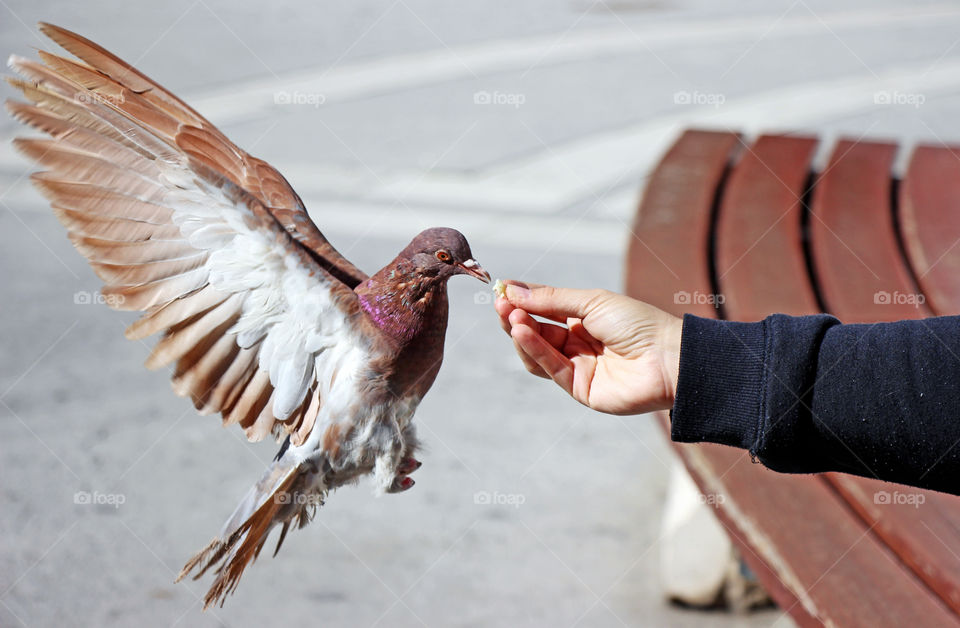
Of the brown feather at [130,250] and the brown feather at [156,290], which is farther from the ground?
the brown feather at [130,250]

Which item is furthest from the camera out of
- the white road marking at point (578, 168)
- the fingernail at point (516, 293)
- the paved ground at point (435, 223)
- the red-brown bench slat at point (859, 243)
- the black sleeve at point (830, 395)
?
the white road marking at point (578, 168)

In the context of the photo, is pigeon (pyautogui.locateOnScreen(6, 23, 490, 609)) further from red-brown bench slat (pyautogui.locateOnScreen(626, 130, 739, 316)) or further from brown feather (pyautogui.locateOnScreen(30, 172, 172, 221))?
red-brown bench slat (pyautogui.locateOnScreen(626, 130, 739, 316))

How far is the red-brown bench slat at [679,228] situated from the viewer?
3.11 metres

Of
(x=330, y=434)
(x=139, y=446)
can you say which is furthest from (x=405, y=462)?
(x=139, y=446)

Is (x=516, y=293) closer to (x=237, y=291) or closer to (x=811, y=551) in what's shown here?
(x=237, y=291)

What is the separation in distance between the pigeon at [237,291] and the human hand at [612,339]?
34 centimetres

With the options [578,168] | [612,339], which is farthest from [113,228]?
[578,168]

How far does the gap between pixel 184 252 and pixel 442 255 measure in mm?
460

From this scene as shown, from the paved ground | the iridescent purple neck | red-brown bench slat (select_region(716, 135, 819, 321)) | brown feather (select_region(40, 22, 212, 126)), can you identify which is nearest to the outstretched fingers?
the iridescent purple neck

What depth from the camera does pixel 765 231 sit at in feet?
11.4

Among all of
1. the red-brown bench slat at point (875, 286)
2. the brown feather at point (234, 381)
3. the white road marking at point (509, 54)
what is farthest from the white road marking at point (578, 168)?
the brown feather at point (234, 381)

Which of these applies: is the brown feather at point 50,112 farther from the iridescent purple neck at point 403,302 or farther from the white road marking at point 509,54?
the white road marking at point 509,54

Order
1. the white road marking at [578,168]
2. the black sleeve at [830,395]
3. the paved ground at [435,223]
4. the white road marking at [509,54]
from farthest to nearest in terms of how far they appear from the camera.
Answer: the white road marking at [509,54] → the white road marking at [578,168] → the paved ground at [435,223] → the black sleeve at [830,395]

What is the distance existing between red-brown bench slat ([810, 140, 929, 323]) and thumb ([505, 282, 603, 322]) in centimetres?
128
